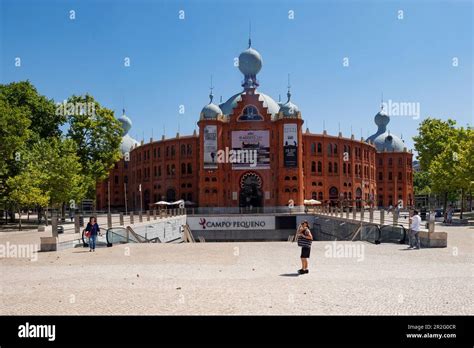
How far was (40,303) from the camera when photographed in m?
10.2

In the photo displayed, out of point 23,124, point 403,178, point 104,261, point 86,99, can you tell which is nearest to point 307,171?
point 403,178

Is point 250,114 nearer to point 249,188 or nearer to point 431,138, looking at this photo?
point 249,188

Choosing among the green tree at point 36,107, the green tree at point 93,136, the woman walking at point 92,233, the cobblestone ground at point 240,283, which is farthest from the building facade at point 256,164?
the cobblestone ground at point 240,283

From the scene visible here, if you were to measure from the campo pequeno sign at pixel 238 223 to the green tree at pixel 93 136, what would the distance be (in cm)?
1216

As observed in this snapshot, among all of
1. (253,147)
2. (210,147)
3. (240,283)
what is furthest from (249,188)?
(240,283)

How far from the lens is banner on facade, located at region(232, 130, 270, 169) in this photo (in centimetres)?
6538

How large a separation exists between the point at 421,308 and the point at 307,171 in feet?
212

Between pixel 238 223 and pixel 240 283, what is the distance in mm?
40696

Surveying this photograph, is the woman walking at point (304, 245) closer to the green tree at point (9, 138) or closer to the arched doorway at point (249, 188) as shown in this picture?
the green tree at point (9, 138)

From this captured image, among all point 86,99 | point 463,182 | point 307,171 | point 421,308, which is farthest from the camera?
point 307,171

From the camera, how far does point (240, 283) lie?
12.4 meters

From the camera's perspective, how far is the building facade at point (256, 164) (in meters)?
65.3
